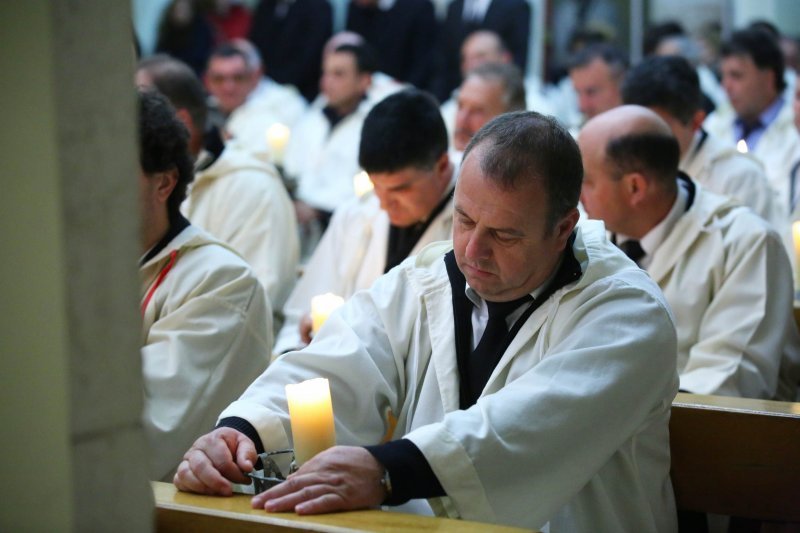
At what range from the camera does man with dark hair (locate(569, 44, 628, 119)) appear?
7523 millimetres

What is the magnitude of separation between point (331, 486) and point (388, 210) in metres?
2.48

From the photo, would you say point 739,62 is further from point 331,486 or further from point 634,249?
point 331,486

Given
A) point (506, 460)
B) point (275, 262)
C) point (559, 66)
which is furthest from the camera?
point (559, 66)

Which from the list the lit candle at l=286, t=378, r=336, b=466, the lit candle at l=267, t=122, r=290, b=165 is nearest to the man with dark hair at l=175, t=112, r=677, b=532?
the lit candle at l=286, t=378, r=336, b=466

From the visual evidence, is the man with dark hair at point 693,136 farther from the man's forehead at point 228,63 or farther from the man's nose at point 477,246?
the man's forehead at point 228,63

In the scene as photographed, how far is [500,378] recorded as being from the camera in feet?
9.46

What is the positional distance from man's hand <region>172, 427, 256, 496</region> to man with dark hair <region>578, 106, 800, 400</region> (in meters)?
2.03

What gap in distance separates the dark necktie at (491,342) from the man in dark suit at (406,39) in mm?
7954

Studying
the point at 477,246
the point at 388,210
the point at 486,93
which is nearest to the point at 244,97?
the point at 486,93

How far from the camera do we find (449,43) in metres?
10.5

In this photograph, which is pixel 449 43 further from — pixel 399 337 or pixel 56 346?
pixel 56 346

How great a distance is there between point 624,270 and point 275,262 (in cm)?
284

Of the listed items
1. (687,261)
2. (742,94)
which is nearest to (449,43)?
(742,94)

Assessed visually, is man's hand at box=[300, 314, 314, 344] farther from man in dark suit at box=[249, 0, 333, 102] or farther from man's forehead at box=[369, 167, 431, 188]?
man in dark suit at box=[249, 0, 333, 102]
